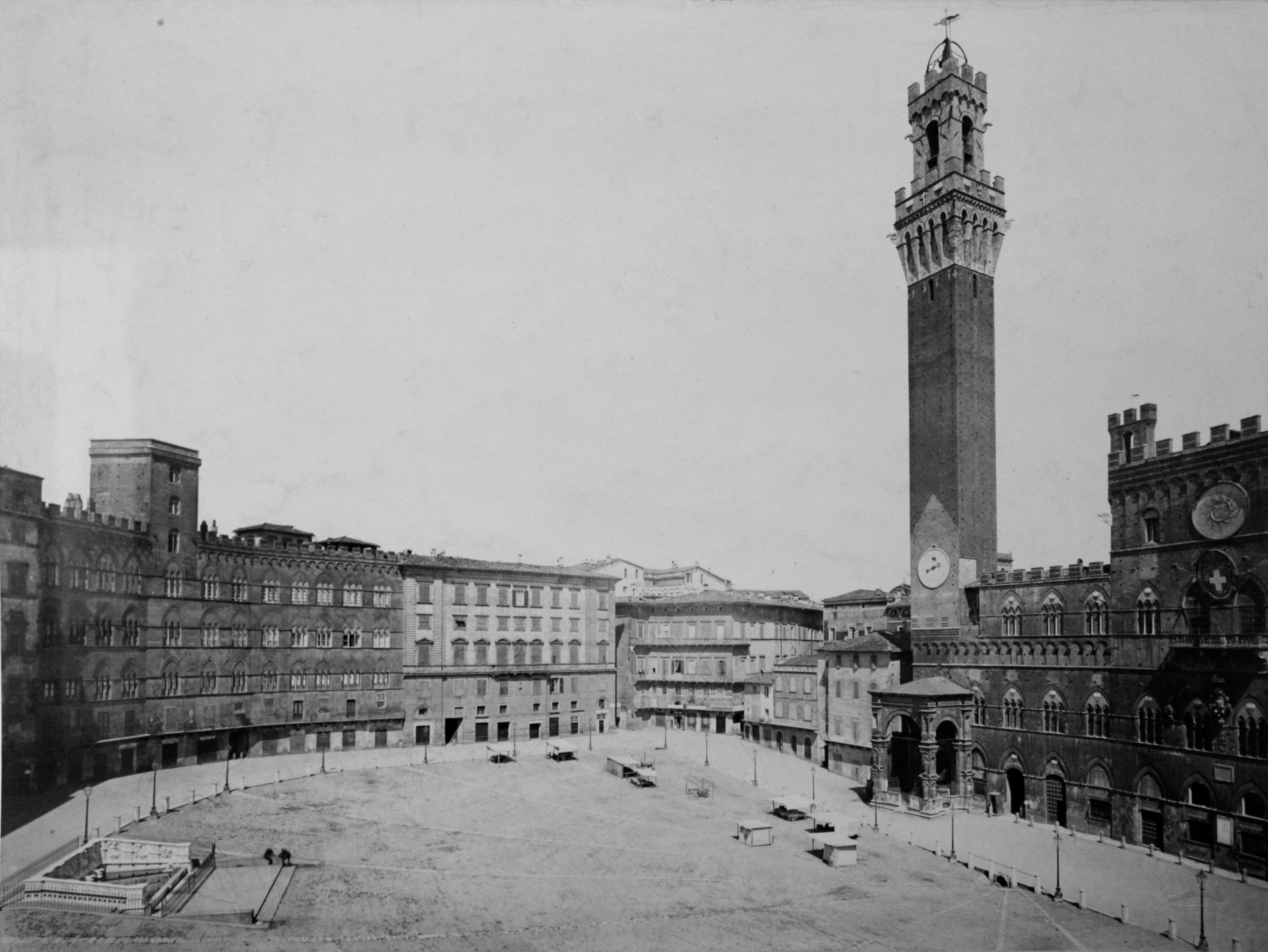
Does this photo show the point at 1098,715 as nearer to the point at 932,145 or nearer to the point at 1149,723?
the point at 1149,723

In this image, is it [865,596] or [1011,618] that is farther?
[865,596]

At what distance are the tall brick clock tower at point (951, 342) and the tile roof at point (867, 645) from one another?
3.86m

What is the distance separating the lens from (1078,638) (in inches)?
1790

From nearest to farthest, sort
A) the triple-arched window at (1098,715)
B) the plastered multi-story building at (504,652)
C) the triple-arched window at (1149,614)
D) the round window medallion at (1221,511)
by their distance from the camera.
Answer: the round window medallion at (1221,511), the triple-arched window at (1149,614), the triple-arched window at (1098,715), the plastered multi-story building at (504,652)

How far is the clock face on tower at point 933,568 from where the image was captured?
52219mm

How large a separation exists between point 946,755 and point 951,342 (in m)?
21.9

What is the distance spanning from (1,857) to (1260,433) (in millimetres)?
45584

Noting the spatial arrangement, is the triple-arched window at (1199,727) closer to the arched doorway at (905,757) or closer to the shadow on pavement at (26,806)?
the arched doorway at (905,757)

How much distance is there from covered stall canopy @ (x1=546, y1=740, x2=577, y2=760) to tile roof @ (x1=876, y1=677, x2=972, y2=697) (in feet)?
60.1

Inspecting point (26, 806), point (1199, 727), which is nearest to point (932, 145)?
point (1199, 727)

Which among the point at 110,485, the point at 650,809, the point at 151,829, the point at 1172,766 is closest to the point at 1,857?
the point at 151,829

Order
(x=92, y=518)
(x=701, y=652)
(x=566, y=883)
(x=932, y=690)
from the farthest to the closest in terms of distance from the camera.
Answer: (x=701, y=652) < (x=932, y=690) < (x=92, y=518) < (x=566, y=883)

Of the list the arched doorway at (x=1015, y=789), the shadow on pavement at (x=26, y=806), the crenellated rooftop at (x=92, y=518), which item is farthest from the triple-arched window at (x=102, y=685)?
the arched doorway at (x=1015, y=789)

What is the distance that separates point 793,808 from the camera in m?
45.9
